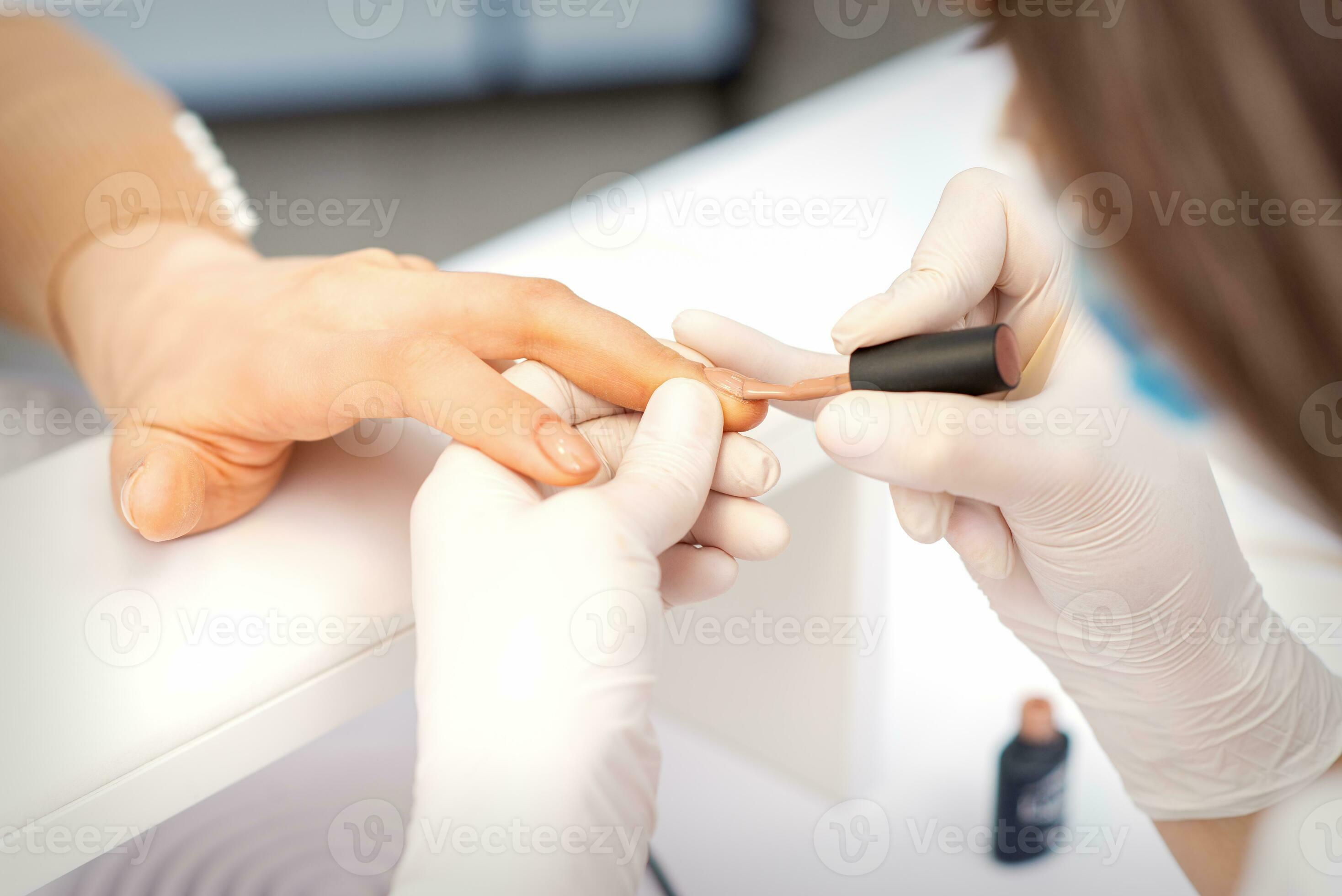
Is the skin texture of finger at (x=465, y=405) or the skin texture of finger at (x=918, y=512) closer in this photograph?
the skin texture of finger at (x=465, y=405)

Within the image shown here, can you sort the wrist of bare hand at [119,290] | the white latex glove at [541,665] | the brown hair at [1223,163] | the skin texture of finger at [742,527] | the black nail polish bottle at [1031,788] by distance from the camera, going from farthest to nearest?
the black nail polish bottle at [1031,788] < the wrist of bare hand at [119,290] < the skin texture of finger at [742,527] < the white latex glove at [541,665] < the brown hair at [1223,163]

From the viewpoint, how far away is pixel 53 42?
4.09 ft

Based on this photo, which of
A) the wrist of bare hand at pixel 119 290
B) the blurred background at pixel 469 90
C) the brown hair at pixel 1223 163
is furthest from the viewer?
the blurred background at pixel 469 90

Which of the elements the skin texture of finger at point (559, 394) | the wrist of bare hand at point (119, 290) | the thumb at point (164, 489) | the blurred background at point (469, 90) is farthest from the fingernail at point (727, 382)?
the blurred background at point (469, 90)

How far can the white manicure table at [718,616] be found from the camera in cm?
71

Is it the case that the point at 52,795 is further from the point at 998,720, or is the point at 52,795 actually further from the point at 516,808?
the point at 998,720

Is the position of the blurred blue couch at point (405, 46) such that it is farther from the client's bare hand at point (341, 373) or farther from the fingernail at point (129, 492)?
the fingernail at point (129, 492)

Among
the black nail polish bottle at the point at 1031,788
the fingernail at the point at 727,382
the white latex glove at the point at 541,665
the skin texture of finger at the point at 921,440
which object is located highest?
the skin texture of finger at the point at 921,440

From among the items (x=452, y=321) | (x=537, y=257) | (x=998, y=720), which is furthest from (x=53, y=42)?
(x=998, y=720)

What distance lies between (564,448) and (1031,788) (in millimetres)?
864

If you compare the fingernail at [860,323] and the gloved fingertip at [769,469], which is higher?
the fingernail at [860,323]

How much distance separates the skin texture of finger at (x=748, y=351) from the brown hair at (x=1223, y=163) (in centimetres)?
34

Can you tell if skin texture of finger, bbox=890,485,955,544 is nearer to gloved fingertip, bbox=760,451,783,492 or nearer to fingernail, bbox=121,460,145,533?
gloved fingertip, bbox=760,451,783,492

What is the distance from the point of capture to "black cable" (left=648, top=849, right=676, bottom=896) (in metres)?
1.22
